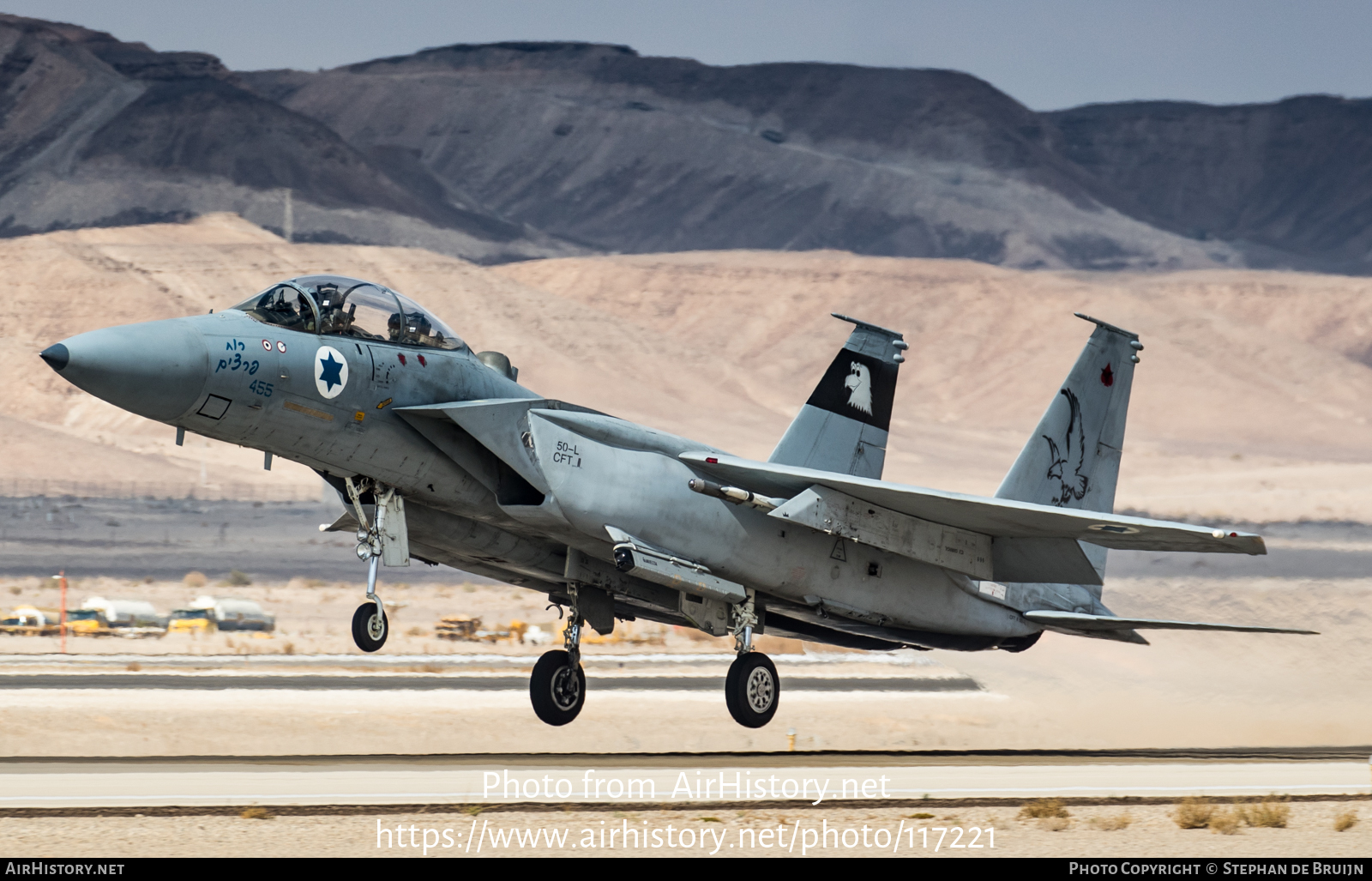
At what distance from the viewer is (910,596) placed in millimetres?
19391

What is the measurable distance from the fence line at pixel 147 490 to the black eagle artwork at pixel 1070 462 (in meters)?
58.8

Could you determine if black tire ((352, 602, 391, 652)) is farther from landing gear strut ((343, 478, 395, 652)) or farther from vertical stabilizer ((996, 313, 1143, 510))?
vertical stabilizer ((996, 313, 1143, 510))

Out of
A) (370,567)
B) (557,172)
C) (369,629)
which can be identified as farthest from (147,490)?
(557,172)

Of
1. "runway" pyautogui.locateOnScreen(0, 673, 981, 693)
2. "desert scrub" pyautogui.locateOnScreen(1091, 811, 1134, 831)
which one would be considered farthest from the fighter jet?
"runway" pyautogui.locateOnScreen(0, 673, 981, 693)

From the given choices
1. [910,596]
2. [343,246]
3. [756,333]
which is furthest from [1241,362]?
[910,596]

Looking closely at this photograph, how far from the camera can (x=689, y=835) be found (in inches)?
521

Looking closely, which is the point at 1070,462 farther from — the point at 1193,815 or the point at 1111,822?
the point at 1111,822

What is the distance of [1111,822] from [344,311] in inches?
354

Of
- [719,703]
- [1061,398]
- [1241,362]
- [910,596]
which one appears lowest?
[719,703]

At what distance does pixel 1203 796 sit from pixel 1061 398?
7.40m
